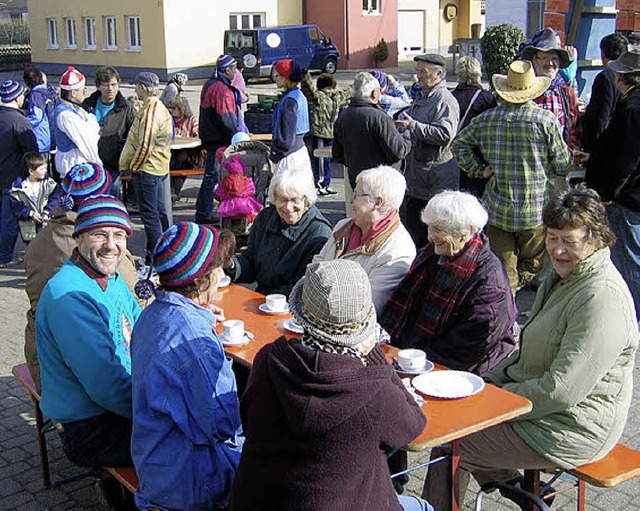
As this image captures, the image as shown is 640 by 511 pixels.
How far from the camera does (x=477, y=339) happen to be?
380 centimetres

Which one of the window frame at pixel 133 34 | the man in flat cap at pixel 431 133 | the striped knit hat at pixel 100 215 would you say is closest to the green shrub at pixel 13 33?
the window frame at pixel 133 34

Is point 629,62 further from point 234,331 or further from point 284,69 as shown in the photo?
point 284,69

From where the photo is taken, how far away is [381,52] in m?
33.5

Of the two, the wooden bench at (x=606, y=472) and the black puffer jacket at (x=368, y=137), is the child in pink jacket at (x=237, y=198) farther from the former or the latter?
the wooden bench at (x=606, y=472)

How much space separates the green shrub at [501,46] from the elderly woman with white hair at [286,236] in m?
5.19

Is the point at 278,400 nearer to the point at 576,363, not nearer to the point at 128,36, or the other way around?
the point at 576,363

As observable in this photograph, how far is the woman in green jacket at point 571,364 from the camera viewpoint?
314cm

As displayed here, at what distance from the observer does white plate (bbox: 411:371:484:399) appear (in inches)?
125

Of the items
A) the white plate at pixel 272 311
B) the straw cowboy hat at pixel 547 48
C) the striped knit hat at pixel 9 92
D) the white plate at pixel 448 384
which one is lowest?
the white plate at pixel 272 311

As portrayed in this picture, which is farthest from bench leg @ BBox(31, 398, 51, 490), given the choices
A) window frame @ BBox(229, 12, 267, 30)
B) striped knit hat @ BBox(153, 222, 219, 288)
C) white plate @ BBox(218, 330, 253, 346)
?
window frame @ BBox(229, 12, 267, 30)

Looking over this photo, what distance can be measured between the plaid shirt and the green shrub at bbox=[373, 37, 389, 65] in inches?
1132

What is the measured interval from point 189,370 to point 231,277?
86.4 inches

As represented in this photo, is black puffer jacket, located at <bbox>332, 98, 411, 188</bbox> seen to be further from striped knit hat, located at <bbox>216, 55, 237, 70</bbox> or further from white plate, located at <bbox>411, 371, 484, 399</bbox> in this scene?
white plate, located at <bbox>411, 371, 484, 399</bbox>

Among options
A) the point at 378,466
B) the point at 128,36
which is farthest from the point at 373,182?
the point at 128,36
